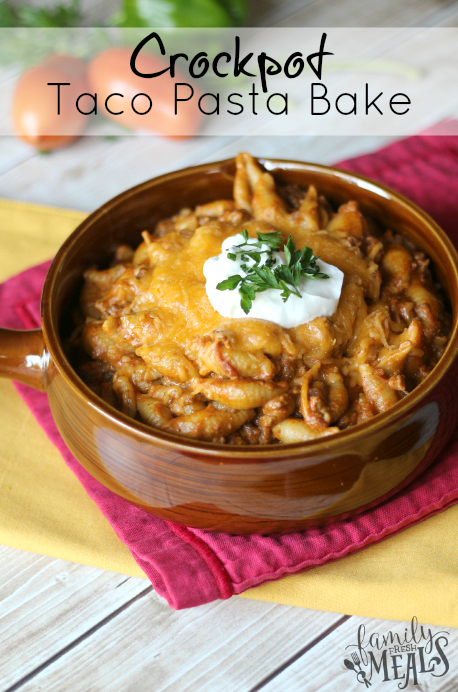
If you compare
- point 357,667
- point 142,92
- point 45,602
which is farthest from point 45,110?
point 357,667

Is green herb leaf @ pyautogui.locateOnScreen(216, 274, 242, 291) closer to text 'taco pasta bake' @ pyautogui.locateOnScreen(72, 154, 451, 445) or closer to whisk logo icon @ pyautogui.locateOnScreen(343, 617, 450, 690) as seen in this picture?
text 'taco pasta bake' @ pyautogui.locateOnScreen(72, 154, 451, 445)

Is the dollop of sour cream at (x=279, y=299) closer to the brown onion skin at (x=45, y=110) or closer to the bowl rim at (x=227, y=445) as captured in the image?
the bowl rim at (x=227, y=445)

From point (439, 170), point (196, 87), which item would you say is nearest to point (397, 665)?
point (439, 170)

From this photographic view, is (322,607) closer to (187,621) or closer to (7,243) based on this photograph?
(187,621)

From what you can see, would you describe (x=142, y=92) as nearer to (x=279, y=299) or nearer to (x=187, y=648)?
(x=279, y=299)

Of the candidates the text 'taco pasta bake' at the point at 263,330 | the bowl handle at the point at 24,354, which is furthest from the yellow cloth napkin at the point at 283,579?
the text 'taco pasta bake' at the point at 263,330

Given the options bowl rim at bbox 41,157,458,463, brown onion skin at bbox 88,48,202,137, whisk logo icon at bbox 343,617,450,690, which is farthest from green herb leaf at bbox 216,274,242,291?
brown onion skin at bbox 88,48,202,137
